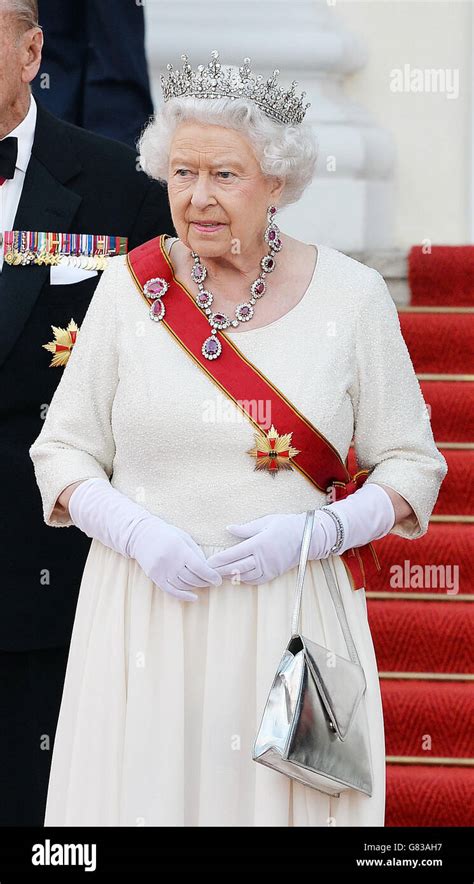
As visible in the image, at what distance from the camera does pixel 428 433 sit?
2.57m

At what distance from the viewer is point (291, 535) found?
2.44 metres

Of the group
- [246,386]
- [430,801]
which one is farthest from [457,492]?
[246,386]

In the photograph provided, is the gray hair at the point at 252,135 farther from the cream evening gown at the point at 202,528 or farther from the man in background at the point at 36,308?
the man in background at the point at 36,308

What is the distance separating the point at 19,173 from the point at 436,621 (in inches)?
57.0

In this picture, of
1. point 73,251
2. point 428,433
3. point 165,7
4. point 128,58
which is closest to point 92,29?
point 128,58

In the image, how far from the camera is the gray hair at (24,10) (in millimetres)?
2883

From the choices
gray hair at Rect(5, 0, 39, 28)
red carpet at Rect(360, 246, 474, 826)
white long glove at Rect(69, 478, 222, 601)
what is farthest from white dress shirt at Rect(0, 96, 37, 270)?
red carpet at Rect(360, 246, 474, 826)

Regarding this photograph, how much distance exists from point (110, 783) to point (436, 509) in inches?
64.7

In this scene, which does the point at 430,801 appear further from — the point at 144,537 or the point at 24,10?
the point at 24,10

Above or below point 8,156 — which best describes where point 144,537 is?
below

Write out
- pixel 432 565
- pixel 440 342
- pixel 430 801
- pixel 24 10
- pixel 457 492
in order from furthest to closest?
pixel 440 342, pixel 457 492, pixel 432 565, pixel 430 801, pixel 24 10

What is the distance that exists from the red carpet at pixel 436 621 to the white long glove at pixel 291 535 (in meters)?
1.19

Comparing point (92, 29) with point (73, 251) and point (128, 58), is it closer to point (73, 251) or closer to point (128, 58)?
point (128, 58)

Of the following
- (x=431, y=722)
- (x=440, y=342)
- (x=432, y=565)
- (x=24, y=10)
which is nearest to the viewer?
(x=24, y=10)
